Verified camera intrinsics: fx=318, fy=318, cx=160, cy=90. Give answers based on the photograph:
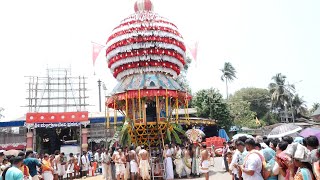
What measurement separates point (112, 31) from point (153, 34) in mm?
2503

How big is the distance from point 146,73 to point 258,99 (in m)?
45.0

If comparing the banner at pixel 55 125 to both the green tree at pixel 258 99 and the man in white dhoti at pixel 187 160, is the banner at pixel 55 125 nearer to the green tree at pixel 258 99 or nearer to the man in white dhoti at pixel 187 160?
the man in white dhoti at pixel 187 160

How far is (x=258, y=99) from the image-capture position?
5719 centimetres

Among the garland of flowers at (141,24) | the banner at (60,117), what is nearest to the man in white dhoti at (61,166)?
the garland of flowers at (141,24)

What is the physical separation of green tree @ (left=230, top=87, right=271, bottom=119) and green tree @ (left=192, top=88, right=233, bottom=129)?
77.3 ft

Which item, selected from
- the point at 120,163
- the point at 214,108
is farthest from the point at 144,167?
the point at 214,108

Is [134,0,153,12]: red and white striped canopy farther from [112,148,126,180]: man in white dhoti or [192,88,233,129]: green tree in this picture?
[192,88,233,129]: green tree

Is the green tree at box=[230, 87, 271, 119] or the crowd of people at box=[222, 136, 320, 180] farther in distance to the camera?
the green tree at box=[230, 87, 271, 119]

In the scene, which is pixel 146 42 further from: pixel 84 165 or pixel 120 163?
pixel 84 165

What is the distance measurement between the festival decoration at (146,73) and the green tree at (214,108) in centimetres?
1774

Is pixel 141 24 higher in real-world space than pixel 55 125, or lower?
higher

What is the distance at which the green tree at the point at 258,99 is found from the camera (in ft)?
189

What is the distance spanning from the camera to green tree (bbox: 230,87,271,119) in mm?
57469

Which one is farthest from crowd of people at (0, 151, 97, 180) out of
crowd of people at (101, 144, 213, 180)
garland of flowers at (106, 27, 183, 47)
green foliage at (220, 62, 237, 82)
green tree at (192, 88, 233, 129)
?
green foliage at (220, 62, 237, 82)
